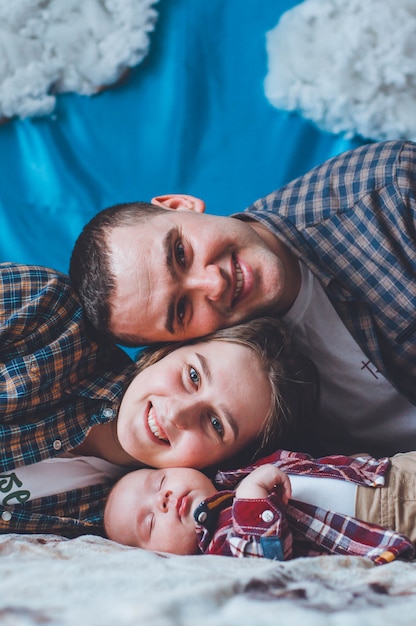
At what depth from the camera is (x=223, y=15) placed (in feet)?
5.48

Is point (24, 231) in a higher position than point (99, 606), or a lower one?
higher

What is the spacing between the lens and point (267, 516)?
0.91 meters

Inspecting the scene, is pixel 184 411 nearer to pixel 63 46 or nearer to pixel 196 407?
pixel 196 407

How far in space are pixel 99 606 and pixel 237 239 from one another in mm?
720

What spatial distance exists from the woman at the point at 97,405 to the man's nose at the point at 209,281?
0.28 feet

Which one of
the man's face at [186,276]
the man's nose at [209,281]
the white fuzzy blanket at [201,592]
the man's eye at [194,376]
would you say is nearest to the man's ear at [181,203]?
the man's face at [186,276]

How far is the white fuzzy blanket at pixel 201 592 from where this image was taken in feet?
1.84

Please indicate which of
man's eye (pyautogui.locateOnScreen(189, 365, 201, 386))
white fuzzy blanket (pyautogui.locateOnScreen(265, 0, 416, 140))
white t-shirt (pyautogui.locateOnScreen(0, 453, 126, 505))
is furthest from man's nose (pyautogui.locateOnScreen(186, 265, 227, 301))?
white fuzzy blanket (pyautogui.locateOnScreen(265, 0, 416, 140))

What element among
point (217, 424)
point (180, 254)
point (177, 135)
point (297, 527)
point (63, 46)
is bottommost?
point (297, 527)

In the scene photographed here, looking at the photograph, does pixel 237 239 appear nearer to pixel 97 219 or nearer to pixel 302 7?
pixel 97 219

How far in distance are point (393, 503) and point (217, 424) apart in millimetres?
292

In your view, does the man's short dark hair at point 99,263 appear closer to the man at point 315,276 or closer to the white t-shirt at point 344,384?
the man at point 315,276

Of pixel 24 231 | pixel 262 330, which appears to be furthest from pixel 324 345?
pixel 24 231

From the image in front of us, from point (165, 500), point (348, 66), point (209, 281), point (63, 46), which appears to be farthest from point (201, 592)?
point (63, 46)
